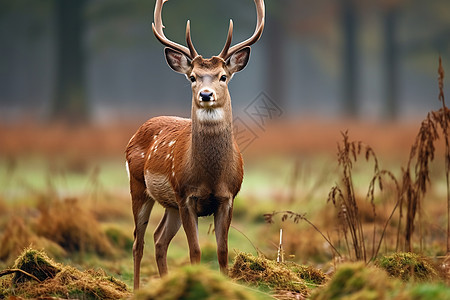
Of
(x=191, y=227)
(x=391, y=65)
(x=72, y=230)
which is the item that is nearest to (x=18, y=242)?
(x=72, y=230)

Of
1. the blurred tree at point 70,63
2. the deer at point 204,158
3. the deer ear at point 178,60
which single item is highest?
the blurred tree at point 70,63

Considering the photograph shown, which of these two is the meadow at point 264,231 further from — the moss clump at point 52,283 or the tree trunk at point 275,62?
the tree trunk at point 275,62

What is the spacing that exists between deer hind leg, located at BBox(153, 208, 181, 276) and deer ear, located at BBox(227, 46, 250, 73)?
1518mm

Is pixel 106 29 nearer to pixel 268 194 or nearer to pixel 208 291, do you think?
pixel 268 194

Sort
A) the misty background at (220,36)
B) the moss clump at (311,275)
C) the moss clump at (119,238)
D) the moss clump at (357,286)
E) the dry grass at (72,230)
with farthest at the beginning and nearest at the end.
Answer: the misty background at (220,36) → the moss clump at (119,238) → the dry grass at (72,230) → the moss clump at (311,275) → the moss clump at (357,286)

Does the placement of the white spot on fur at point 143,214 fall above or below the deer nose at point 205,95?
below

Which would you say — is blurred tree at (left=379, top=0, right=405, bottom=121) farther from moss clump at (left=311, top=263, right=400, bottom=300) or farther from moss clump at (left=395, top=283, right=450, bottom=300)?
moss clump at (left=395, top=283, right=450, bottom=300)

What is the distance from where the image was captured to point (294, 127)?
72.0 feet

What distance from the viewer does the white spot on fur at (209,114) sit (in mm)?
5793

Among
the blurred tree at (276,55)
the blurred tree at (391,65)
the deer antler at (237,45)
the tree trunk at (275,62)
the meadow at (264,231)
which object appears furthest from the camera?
the blurred tree at (391,65)

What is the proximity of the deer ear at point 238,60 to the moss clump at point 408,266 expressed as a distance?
6.65 feet

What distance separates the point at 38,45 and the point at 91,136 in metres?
28.3

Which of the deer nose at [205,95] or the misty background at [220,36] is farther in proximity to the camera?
the misty background at [220,36]

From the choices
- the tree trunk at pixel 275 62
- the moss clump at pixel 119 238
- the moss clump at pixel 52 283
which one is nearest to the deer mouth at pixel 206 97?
the moss clump at pixel 52 283
